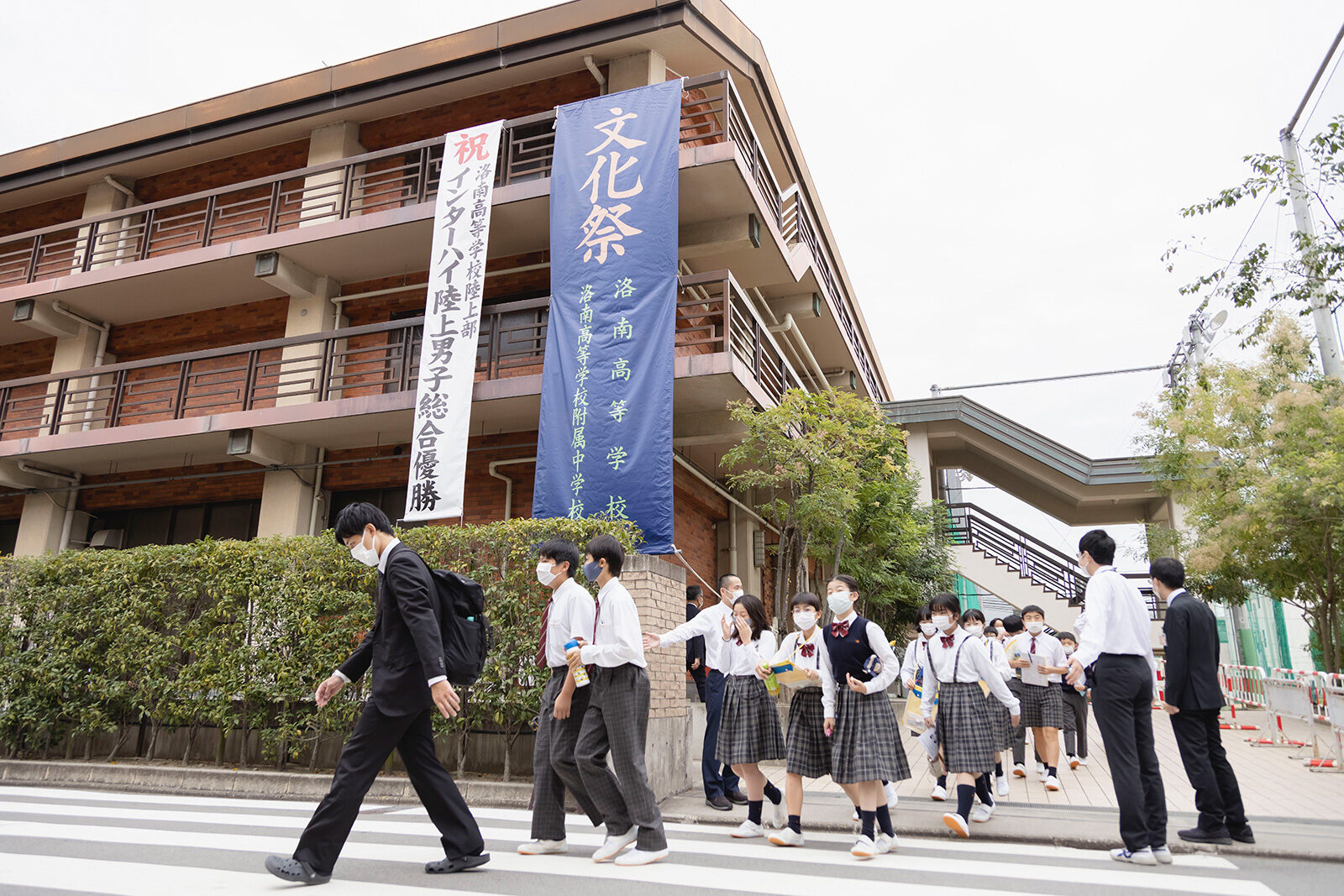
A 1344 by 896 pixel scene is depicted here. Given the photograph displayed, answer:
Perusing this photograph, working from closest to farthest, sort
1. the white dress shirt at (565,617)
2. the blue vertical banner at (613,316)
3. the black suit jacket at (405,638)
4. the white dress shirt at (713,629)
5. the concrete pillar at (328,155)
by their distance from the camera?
the black suit jacket at (405,638) < the white dress shirt at (565,617) < the white dress shirt at (713,629) < the blue vertical banner at (613,316) < the concrete pillar at (328,155)

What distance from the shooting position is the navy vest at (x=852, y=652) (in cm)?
571

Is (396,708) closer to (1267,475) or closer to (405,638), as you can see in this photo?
(405,638)

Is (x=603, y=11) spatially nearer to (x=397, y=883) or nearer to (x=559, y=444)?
(x=559, y=444)

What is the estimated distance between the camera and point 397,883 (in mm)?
4609

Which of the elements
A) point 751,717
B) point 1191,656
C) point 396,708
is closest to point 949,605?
point 1191,656

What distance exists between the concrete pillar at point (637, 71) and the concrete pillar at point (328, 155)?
508cm

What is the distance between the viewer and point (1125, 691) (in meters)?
5.75

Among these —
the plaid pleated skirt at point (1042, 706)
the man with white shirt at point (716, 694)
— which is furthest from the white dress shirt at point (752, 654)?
the plaid pleated skirt at point (1042, 706)

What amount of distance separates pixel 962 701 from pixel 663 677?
285cm

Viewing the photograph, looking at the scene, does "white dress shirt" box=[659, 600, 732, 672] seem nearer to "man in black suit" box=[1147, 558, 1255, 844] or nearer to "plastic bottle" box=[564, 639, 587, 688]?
"plastic bottle" box=[564, 639, 587, 688]

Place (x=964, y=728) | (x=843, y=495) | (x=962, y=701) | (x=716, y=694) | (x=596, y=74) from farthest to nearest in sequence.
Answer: (x=596, y=74)
(x=843, y=495)
(x=716, y=694)
(x=962, y=701)
(x=964, y=728)

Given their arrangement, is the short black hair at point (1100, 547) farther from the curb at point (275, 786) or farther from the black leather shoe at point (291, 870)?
the black leather shoe at point (291, 870)

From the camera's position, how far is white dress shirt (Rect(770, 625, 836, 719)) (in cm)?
574

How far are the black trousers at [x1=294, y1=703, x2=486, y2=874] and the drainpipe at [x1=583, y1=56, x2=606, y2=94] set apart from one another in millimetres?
11650
